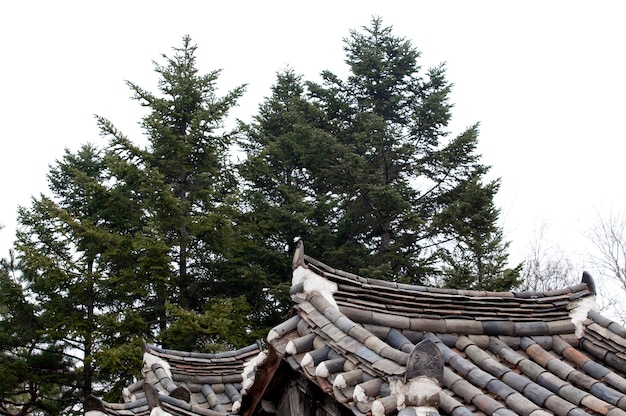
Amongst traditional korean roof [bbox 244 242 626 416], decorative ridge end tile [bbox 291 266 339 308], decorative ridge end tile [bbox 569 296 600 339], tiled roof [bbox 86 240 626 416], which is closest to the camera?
tiled roof [bbox 86 240 626 416]

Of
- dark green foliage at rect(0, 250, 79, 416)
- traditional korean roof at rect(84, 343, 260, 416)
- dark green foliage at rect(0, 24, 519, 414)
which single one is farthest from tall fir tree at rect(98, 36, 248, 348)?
traditional korean roof at rect(84, 343, 260, 416)

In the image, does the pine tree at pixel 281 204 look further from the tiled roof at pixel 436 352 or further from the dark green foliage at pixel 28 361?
the tiled roof at pixel 436 352

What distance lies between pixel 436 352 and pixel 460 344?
1731 millimetres

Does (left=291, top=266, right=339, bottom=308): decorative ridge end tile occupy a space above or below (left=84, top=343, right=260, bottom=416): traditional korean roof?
below

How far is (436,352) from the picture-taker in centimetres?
469

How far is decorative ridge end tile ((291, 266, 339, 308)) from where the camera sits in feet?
20.9

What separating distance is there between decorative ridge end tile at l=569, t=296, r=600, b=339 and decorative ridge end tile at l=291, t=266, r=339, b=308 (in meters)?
2.36

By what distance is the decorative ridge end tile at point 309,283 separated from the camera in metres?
6.38

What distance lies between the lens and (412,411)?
183 inches

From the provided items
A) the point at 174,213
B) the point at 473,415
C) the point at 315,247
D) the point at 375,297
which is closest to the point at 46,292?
the point at 174,213

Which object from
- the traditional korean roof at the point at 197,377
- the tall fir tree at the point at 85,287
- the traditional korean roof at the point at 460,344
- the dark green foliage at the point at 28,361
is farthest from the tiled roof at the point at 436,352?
the dark green foliage at the point at 28,361

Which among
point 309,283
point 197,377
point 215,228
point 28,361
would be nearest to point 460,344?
point 309,283

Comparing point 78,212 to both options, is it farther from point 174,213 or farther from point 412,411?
point 412,411

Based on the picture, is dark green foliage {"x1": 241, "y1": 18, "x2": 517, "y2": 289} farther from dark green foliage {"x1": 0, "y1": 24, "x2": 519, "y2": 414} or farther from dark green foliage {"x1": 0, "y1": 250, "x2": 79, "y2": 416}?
dark green foliage {"x1": 0, "y1": 250, "x2": 79, "y2": 416}
